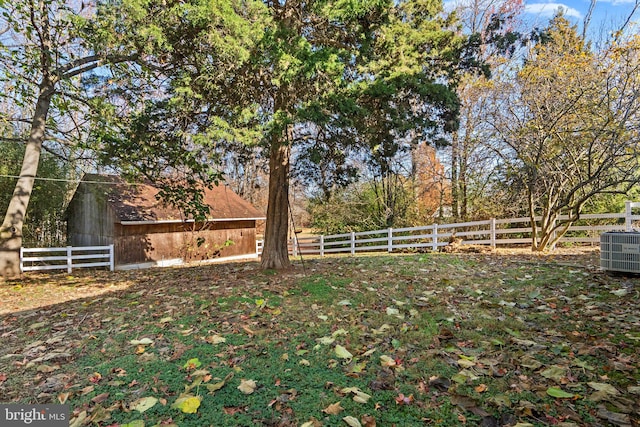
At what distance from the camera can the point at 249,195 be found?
80.3 ft

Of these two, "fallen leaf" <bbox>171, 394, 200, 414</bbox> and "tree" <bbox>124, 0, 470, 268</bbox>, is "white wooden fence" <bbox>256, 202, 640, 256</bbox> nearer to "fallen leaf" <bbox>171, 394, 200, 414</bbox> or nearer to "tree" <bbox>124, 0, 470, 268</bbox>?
"tree" <bbox>124, 0, 470, 268</bbox>

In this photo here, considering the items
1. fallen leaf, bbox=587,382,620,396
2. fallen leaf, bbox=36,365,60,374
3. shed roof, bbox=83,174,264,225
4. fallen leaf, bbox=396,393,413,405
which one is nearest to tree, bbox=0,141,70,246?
shed roof, bbox=83,174,264,225

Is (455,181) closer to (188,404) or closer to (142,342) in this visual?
(142,342)

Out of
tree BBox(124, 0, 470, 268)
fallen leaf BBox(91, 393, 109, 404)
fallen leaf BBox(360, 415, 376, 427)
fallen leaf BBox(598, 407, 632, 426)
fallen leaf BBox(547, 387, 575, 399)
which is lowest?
fallen leaf BBox(91, 393, 109, 404)

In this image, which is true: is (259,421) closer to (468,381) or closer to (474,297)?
(468,381)

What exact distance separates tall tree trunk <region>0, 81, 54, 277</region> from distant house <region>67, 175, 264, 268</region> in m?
3.24

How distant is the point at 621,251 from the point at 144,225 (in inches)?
589

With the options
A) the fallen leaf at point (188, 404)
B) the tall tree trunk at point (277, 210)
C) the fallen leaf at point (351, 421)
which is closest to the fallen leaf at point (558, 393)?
the fallen leaf at point (351, 421)

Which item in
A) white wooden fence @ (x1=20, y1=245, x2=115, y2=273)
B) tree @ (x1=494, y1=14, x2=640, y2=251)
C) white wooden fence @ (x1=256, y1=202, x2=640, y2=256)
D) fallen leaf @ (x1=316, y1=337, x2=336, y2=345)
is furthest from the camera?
white wooden fence @ (x1=20, y1=245, x2=115, y2=273)

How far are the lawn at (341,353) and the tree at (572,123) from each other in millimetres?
3431

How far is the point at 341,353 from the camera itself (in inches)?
122

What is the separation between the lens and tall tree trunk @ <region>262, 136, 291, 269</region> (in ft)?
22.7

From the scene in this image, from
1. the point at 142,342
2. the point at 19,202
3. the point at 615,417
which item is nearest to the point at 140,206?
the point at 19,202

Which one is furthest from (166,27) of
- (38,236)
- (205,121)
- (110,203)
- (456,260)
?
(38,236)
